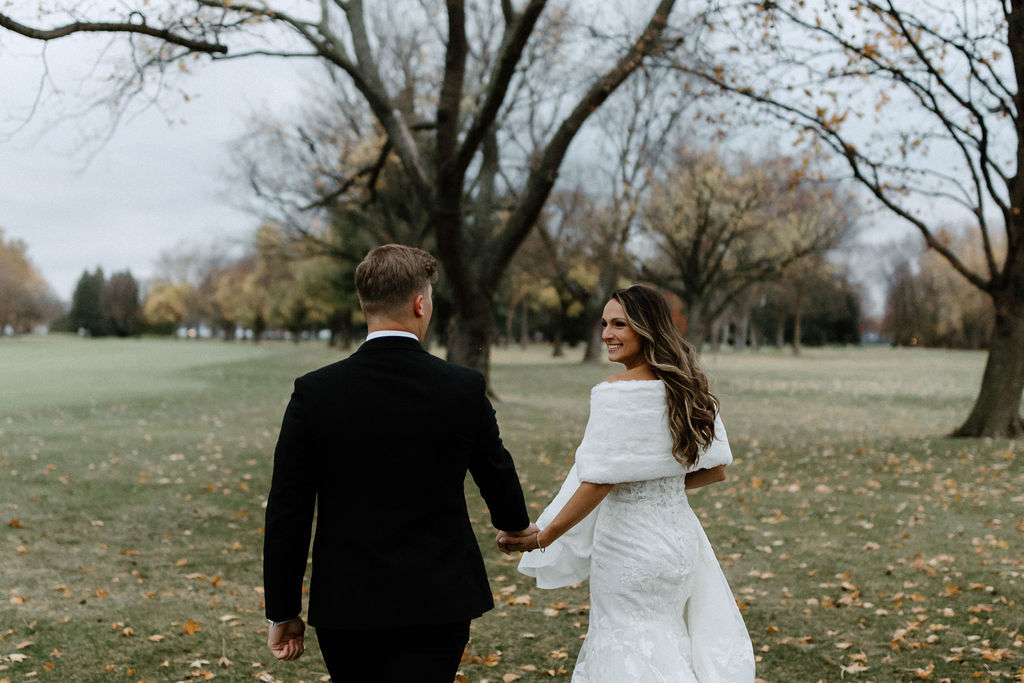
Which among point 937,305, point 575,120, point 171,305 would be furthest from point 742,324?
point 171,305

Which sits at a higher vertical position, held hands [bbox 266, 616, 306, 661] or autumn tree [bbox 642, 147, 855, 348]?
autumn tree [bbox 642, 147, 855, 348]

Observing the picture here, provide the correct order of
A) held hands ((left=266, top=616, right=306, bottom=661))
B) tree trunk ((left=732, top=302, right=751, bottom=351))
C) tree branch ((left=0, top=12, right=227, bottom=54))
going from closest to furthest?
held hands ((left=266, top=616, right=306, bottom=661))
tree branch ((left=0, top=12, right=227, bottom=54))
tree trunk ((left=732, top=302, right=751, bottom=351))

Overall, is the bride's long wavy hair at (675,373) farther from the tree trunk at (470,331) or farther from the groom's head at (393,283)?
the tree trunk at (470,331)

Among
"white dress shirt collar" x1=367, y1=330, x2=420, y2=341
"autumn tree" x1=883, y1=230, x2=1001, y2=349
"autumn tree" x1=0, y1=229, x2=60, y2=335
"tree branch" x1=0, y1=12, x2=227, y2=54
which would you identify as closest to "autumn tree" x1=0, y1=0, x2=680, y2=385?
"tree branch" x1=0, y1=12, x2=227, y2=54

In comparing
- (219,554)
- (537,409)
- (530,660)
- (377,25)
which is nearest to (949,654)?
(530,660)

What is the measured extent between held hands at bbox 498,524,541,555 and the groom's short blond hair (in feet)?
3.52

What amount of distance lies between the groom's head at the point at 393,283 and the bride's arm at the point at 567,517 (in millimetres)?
1053

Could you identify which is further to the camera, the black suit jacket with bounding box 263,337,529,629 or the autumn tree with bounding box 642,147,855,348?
the autumn tree with bounding box 642,147,855,348

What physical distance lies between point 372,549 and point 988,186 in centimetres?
1457

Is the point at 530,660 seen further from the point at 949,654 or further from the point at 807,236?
the point at 807,236

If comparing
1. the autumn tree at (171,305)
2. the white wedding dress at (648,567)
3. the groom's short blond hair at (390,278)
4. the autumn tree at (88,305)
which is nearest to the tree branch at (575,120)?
the white wedding dress at (648,567)

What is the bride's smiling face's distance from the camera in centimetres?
328

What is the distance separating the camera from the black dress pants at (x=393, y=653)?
2568 mm

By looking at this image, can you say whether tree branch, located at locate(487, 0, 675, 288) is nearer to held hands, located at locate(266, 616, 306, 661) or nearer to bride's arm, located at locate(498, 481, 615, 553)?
bride's arm, located at locate(498, 481, 615, 553)
